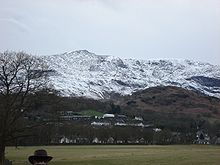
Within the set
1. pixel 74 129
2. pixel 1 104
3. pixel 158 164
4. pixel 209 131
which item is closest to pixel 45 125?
pixel 1 104

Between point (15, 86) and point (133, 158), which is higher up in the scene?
point (15, 86)

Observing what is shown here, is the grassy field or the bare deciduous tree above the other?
the bare deciduous tree

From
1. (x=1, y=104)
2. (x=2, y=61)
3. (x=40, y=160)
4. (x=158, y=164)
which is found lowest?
(x=158, y=164)

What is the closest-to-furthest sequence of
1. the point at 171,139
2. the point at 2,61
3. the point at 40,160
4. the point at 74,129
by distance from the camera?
the point at 40,160 < the point at 2,61 < the point at 74,129 < the point at 171,139

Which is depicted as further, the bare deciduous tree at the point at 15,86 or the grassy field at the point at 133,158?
the grassy field at the point at 133,158

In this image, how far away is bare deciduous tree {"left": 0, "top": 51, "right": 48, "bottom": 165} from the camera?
164ft

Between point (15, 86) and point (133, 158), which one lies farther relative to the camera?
point (133, 158)

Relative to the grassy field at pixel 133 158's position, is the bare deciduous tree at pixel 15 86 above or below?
above

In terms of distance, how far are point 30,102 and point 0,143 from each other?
18.9 ft

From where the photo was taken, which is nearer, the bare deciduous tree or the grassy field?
the bare deciduous tree

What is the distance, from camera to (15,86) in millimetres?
53531

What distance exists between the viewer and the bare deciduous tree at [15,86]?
49.9m

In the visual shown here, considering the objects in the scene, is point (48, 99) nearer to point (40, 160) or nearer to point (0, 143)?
point (0, 143)

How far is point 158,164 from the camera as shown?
46.4 metres
